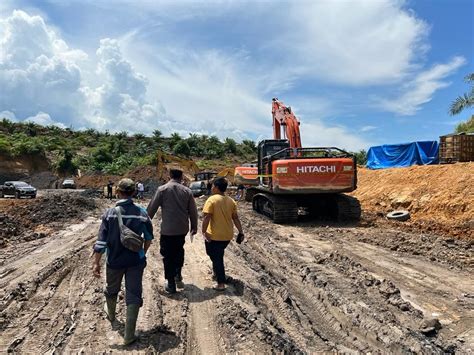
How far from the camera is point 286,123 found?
17406mm

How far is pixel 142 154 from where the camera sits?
6181 cm

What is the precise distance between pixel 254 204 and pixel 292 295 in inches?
453

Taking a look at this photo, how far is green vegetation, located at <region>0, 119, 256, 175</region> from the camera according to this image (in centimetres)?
5131

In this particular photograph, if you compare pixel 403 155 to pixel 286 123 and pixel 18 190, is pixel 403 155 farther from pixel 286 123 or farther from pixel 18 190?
pixel 18 190

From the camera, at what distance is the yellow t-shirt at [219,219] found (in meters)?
6.09

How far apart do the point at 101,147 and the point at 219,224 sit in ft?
184

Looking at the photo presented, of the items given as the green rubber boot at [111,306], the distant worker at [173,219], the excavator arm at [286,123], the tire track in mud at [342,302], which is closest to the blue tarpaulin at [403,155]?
the excavator arm at [286,123]

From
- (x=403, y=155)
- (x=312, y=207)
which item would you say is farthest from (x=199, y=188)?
(x=312, y=207)

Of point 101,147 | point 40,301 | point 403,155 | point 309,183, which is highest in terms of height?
point 101,147

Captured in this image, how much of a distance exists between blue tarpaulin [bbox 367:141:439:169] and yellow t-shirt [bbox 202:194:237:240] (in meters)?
18.4

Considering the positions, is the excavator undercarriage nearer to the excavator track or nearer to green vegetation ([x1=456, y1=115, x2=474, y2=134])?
the excavator track

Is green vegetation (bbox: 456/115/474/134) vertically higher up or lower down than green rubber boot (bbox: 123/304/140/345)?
higher up

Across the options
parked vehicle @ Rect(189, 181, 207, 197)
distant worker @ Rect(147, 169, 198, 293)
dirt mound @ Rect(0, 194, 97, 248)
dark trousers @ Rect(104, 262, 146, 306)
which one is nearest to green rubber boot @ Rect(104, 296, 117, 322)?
dark trousers @ Rect(104, 262, 146, 306)

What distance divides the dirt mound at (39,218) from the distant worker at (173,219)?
21.5 feet
